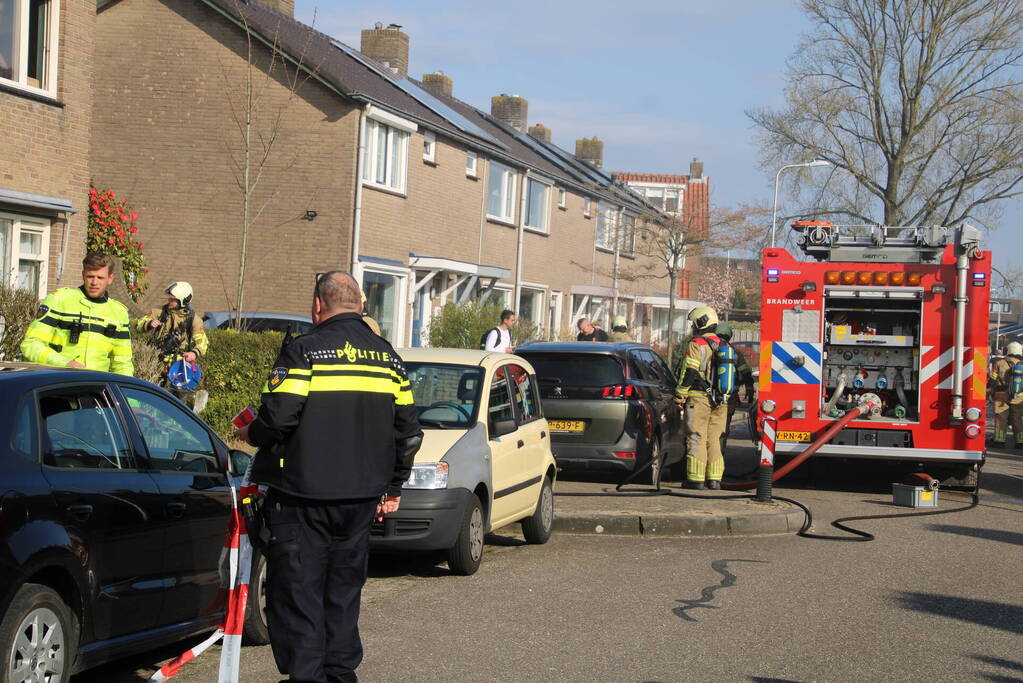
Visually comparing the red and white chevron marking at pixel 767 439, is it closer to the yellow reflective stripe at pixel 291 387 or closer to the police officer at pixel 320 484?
the police officer at pixel 320 484

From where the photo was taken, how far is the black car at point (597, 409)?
13.1 m

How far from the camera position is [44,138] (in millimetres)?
14688

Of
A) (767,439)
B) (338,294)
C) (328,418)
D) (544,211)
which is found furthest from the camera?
(544,211)

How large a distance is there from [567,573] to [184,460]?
12.1 ft

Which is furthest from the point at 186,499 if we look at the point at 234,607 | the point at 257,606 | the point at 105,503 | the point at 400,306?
the point at 400,306

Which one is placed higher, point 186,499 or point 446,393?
point 446,393

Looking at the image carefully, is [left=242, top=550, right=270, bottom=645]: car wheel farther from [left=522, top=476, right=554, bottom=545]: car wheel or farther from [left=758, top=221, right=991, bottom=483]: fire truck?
[left=758, top=221, right=991, bottom=483]: fire truck

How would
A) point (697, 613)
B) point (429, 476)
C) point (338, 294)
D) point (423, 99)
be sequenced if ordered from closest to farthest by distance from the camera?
point (338, 294)
point (697, 613)
point (429, 476)
point (423, 99)

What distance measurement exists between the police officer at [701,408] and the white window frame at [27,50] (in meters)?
8.27

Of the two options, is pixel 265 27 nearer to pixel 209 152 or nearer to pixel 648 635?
pixel 209 152

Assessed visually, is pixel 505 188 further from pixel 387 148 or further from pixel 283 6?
pixel 387 148

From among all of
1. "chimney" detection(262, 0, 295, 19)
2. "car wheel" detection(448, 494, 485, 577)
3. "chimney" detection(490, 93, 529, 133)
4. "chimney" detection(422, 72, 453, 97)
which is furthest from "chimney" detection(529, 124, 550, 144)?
"car wheel" detection(448, 494, 485, 577)

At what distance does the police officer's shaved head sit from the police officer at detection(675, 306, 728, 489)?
8175 mm

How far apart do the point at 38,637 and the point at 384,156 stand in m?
19.7
